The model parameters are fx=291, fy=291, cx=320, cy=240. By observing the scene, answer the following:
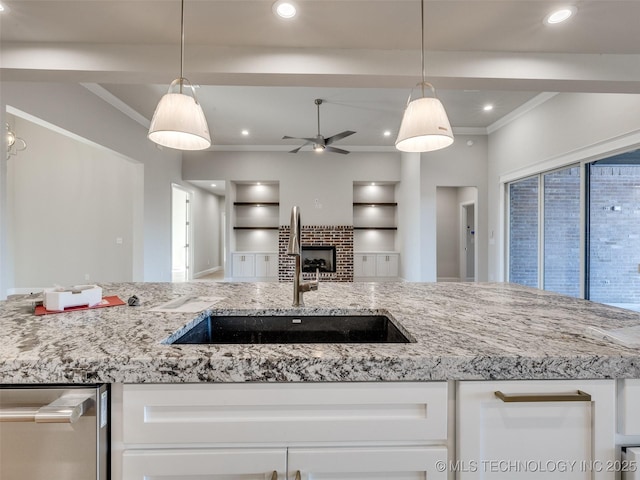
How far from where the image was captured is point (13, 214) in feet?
16.5

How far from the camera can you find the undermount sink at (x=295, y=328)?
48.1 inches

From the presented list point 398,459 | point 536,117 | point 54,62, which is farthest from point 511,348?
point 536,117

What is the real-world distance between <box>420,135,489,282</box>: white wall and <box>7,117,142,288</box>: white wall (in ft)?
17.3

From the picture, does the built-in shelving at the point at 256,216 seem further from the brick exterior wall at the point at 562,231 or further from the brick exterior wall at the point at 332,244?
the brick exterior wall at the point at 562,231

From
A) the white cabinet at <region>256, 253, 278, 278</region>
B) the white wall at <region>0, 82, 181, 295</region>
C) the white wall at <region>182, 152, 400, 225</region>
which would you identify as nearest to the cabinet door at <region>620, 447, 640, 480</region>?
the white wall at <region>0, 82, 181, 295</region>

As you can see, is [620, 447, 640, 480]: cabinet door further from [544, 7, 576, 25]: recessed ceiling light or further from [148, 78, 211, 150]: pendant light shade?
[544, 7, 576, 25]: recessed ceiling light

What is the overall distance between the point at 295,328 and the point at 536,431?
0.84 m

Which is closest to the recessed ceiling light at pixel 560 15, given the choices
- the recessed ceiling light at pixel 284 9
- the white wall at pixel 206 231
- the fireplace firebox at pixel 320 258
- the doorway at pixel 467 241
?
the recessed ceiling light at pixel 284 9

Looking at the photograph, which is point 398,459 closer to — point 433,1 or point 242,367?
point 242,367

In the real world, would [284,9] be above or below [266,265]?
above

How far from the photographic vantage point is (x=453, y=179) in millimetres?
5750

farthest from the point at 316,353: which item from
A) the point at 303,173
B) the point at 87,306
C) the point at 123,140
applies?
the point at 303,173

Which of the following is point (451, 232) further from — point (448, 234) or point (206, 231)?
point (206, 231)

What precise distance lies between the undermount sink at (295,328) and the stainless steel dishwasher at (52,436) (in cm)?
53
